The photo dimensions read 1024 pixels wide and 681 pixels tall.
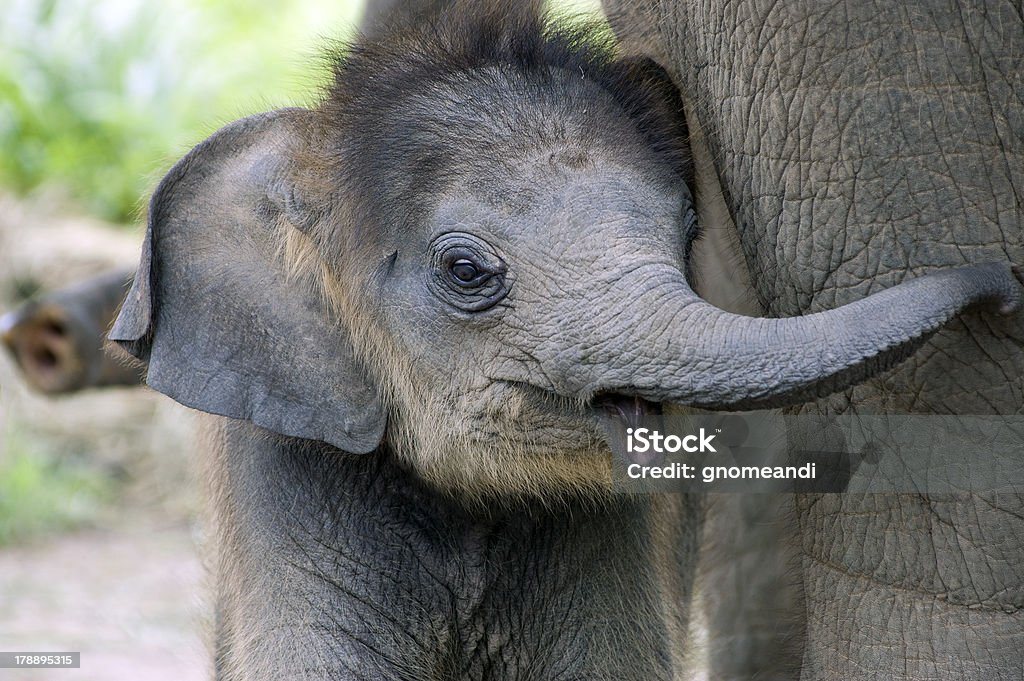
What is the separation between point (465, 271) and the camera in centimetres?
292

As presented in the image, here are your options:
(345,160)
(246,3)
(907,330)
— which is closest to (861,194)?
(907,330)

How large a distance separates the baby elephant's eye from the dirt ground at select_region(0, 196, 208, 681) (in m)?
3.01

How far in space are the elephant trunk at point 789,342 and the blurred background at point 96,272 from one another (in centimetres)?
146

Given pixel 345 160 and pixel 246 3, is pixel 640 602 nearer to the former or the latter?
pixel 345 160

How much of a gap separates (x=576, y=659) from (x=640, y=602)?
0.65 ft

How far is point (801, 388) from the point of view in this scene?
7.64 feet

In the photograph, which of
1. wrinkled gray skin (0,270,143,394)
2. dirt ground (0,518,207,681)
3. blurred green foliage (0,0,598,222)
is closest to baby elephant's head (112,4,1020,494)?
dirt ground (0,518,207,681)

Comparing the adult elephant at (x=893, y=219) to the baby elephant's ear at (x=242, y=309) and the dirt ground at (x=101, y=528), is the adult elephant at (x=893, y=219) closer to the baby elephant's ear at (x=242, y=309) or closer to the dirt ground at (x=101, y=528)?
the baby elephant's ear at (x=242, y=309)

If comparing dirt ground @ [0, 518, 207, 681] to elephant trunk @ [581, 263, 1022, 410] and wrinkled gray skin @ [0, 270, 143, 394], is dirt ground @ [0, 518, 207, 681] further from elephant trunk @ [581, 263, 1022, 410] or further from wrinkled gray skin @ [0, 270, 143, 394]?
elephant trunk @ [581, 263, 1022, 410]

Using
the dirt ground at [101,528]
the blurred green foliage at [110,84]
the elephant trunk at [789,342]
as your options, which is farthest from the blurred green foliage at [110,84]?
the elephant trunk at [789,342]

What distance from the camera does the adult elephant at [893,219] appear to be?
2.56 meters

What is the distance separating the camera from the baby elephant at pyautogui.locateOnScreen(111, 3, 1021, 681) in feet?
9.32

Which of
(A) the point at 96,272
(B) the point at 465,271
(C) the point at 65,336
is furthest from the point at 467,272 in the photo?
(A) the point at 96,272

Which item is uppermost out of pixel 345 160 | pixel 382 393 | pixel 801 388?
pixel 345 160
